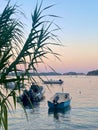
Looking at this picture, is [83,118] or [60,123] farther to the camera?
[83,118]

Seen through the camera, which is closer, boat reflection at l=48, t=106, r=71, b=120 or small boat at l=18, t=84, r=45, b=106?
small boat at l=18, t=84, r=45, b=106

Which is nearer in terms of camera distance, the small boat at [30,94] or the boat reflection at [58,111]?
the small boat at [30,94]

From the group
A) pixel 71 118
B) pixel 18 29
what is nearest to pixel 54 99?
pixel 71 118

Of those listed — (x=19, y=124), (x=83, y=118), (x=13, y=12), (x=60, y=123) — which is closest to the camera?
(x=13, y=12)

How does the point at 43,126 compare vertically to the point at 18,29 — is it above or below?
below

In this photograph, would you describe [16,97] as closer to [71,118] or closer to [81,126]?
[81,126]

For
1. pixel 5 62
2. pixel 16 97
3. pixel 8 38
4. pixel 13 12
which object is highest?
pixel 13 12

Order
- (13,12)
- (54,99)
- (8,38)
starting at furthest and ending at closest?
(54,99) → (13,12) → (8,38)

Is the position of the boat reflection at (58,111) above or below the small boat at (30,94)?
below

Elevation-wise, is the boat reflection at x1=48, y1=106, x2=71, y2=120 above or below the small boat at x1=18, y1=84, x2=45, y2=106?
below

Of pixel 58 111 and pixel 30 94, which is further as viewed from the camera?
pixel 58 111

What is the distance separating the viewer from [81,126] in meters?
40.7

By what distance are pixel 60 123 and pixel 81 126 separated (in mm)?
3348

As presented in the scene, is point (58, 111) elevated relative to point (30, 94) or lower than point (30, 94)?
lower
